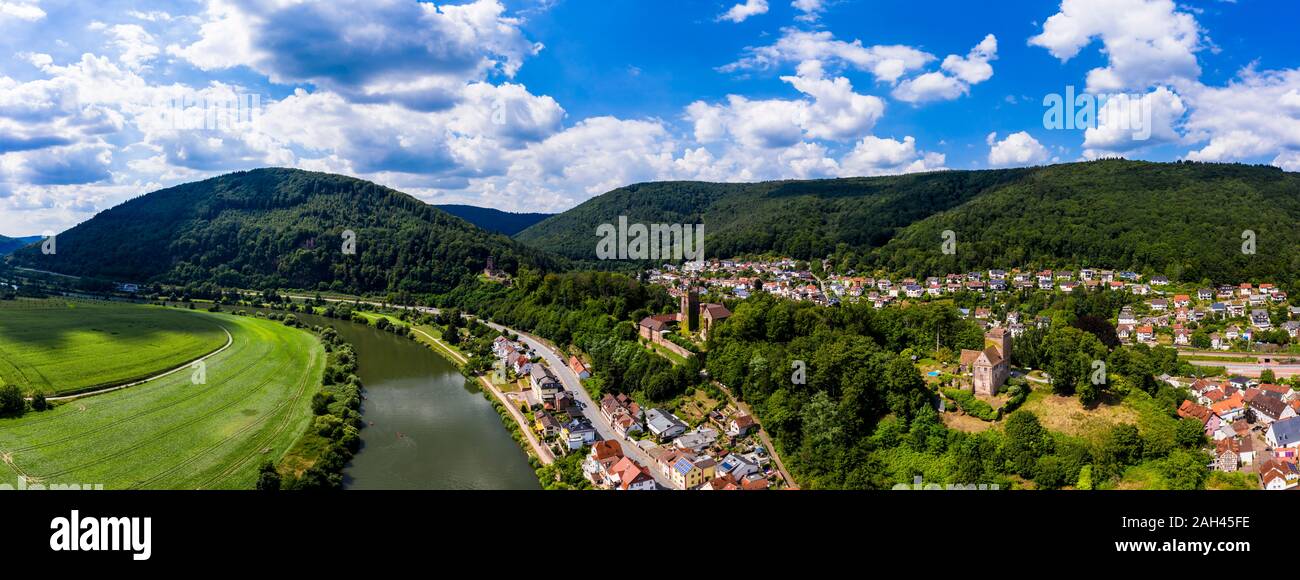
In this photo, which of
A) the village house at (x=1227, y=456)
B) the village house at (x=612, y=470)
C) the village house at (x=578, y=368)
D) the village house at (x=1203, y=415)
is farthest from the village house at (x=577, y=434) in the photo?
the village house at (x=1203, y=415)

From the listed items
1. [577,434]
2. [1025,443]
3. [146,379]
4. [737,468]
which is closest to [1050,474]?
[1025,443]

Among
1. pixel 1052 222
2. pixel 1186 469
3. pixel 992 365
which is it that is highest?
pixel 1052 222

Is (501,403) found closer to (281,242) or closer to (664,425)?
(664,425)

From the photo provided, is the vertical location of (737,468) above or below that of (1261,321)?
below

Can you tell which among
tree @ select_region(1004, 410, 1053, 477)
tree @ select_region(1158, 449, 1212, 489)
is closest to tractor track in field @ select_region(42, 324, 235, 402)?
tree @ select_region(1004, 410, 1053, 477)

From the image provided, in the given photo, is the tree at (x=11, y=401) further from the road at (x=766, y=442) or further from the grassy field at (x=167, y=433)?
the road at (x=766, y=442)
